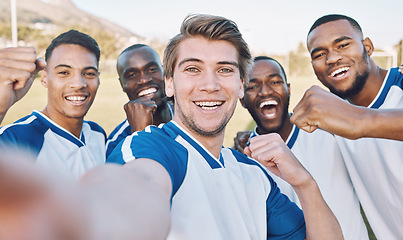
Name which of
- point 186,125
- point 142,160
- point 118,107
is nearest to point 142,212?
point 142,160

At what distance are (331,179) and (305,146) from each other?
34cm

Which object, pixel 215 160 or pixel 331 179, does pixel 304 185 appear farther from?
pixel 331 179

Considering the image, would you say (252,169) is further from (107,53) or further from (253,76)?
(107,53)

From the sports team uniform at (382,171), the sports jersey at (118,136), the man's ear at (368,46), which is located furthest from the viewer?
the man's ear at (368,46)

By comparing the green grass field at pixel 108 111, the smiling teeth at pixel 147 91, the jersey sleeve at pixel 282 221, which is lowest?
the jersey sleeve at pixel 282 221

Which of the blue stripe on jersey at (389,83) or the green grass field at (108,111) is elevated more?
the green grass field at (108,111)

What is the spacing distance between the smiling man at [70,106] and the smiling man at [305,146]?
1.39m

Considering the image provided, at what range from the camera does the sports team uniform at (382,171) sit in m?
2.41

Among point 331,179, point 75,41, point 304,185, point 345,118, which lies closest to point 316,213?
point 304,185

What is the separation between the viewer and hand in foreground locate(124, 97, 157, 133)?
103 inches

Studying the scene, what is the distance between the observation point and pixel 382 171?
2459 millimetres

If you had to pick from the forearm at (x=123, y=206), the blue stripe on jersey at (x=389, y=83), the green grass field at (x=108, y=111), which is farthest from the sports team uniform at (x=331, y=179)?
the green grass field at (x=108, y=111)

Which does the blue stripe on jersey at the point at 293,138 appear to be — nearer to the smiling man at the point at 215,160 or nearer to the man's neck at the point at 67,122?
the smiling man at the point at 215,160

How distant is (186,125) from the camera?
1894mm
